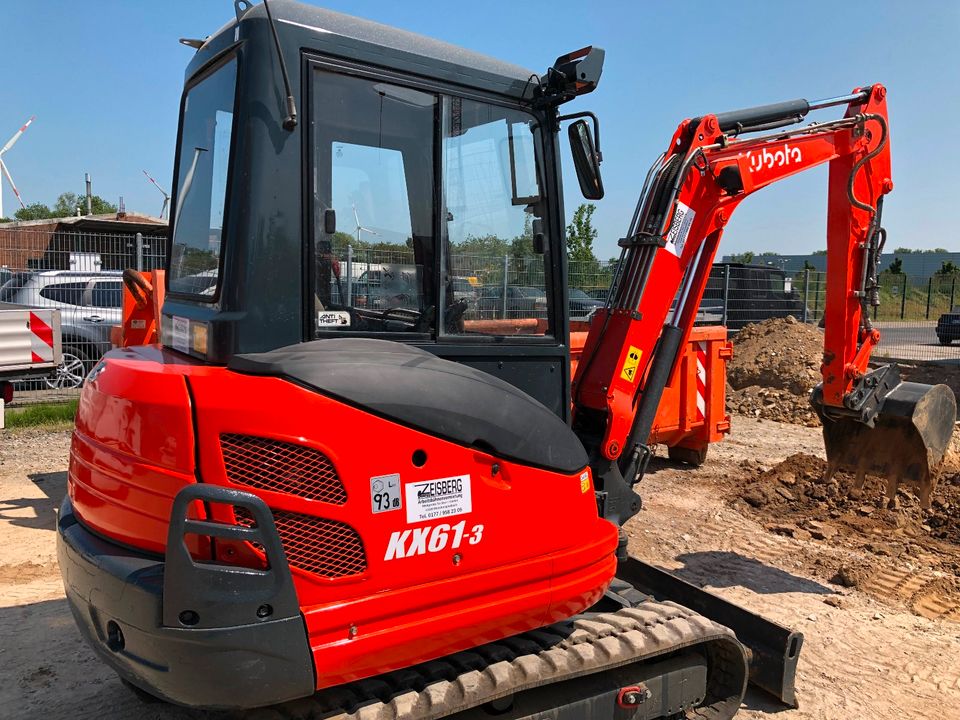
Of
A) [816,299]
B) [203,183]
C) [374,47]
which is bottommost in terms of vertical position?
[816,299]

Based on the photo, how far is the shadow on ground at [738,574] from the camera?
4.94m

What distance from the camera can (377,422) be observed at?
239 cm

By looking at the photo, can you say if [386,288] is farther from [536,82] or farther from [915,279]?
[915,279]

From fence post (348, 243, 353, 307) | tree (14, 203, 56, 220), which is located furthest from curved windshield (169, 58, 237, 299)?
tree (14, 203, 56, 220)

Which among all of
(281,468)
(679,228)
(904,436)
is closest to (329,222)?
(281,468)

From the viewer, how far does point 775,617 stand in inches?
177

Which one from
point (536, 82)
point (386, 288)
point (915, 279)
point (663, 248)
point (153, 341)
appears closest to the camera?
point (386, 288)

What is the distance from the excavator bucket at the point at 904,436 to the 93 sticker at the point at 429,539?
10.1 ft

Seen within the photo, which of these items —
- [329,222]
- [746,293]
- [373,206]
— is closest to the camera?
[329,222]

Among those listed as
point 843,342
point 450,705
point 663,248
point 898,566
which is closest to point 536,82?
point 663,248

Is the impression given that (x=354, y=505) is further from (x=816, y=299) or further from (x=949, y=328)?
(x=949, y=328)

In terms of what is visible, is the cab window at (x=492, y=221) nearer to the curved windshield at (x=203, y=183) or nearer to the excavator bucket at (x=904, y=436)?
the curved windshield at (x=203, y=183)

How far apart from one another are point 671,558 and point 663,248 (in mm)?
2670

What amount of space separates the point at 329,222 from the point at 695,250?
1978 millimetres
